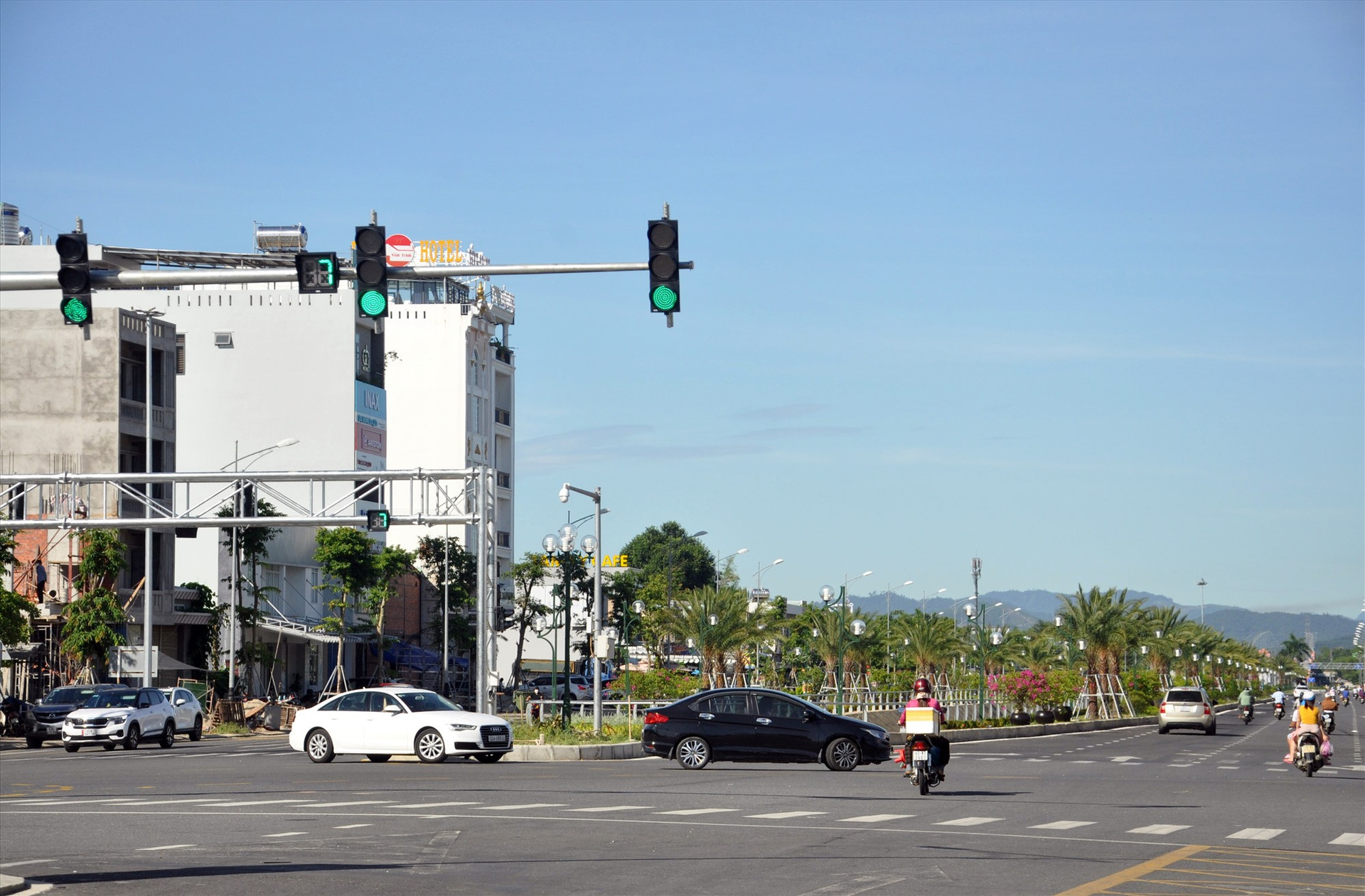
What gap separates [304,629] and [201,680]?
1072 centimetres

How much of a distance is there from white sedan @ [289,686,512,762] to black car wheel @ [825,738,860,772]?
6.66 metres

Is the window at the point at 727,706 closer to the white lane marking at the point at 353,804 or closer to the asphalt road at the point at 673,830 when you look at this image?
the asphalt road at the point at 673,830

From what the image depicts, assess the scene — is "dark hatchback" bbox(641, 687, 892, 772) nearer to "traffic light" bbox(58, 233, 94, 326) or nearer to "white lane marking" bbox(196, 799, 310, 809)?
"white lane marking" bbox(196, 799, 310, 809)

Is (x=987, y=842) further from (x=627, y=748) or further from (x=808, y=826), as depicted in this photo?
(x=627, y=748)

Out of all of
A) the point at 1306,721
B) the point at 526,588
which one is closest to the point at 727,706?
the point at 1306,721

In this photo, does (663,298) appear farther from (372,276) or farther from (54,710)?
(54,710)

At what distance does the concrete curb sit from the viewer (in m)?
33.6

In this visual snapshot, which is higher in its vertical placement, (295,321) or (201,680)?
(295,321)

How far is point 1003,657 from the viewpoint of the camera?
269 ft

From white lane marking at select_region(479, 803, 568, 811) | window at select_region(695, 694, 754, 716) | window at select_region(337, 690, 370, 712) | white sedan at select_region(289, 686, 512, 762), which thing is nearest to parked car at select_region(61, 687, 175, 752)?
white sedan at select_region(289, 686, 512, 762)

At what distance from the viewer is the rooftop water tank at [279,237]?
322 feet

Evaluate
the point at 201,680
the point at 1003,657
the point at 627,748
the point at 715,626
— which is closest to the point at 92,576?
the point at 201,680

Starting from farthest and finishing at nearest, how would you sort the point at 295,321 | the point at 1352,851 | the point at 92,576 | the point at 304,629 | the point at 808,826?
1. the point at 295,321
2. the point at 304,629
3. the point at 92,576
4. the point at 808,826
5. the point at 1352,851

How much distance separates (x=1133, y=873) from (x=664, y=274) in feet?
22.5
